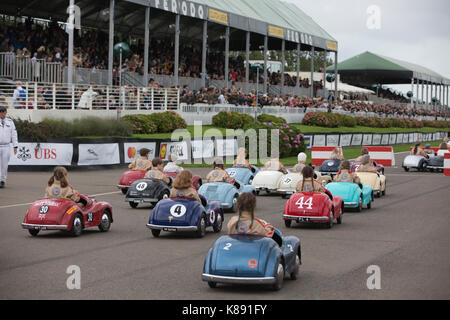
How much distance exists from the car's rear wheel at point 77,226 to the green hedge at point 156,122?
2139 cm

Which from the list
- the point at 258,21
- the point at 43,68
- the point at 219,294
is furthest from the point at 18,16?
the point at 219,294

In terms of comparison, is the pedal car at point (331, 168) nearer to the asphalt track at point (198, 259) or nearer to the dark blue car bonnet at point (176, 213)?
the asphalt track at point (198, 259)

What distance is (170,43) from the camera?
5038cm

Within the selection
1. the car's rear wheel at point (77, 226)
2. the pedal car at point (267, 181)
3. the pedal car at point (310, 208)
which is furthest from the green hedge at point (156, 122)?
the car's rear wheel at point (77, 226)

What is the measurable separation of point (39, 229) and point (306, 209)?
5.22m

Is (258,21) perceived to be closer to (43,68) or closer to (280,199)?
(43,68)

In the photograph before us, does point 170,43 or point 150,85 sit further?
point 170,43

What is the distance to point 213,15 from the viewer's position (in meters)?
46.7

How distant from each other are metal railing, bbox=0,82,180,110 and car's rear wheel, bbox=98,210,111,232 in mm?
17358

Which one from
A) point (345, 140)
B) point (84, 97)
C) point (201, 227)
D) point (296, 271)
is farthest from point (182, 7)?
point (296, 271)

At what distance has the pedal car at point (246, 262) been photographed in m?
8.76

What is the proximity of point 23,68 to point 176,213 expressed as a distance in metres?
21.9

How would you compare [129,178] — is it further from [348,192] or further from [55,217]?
[55,217]

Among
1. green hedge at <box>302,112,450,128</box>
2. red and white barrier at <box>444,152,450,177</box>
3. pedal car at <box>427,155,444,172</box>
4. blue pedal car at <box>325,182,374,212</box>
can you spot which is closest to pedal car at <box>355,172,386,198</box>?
blue pedal car at <box>325,182,374,212</box>
